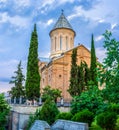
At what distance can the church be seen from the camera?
34.9 m

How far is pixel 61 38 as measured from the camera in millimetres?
38125

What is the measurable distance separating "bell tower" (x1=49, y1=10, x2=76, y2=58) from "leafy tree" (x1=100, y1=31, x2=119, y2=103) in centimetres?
2598

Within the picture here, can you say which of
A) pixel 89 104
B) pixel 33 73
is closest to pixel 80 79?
pixel 33 73

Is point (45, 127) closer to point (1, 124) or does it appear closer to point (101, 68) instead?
point (101, 68)

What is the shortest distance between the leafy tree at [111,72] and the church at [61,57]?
873 inches

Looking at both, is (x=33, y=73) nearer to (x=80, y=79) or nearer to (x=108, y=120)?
(x=80, y=79)

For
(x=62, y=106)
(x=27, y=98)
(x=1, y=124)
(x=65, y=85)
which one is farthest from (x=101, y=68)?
(x=65, y=85)

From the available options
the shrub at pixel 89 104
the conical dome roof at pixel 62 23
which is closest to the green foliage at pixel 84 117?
the shrub at pixel 89 104

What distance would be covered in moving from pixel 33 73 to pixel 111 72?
566 inches

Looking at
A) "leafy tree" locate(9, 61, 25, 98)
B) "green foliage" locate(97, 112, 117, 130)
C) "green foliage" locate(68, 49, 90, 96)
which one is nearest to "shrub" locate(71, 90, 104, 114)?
"green foliage" locate(97, 112, 117, 130)

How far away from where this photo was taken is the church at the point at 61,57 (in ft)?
114

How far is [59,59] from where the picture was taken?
115 feet

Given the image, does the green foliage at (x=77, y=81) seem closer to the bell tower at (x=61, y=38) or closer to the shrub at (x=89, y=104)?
the shrub at (x=89, y=104)

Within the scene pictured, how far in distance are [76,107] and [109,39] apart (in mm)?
4655
